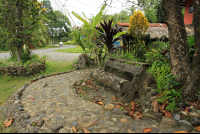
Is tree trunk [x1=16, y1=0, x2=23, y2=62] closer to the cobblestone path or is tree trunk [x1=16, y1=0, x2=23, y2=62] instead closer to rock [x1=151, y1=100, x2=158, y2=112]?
the cobblestone path

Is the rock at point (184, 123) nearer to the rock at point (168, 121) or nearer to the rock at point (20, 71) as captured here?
the rock at point (168, 121)

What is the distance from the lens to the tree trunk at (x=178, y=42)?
9.43 feet

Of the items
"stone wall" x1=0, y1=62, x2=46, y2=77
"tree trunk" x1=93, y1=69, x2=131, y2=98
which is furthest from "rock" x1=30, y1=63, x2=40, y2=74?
"tree trunk" x1=93, y1=69, x2=131, y2=98

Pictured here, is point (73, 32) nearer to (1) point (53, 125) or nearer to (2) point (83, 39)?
(2) point (83, 39)

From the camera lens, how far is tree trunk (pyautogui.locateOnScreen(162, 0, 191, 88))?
2.87 meters

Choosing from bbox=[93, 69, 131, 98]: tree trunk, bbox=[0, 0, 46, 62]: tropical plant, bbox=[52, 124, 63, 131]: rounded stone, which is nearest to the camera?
bbox=[52, 124, 63, 131]: rounded stone

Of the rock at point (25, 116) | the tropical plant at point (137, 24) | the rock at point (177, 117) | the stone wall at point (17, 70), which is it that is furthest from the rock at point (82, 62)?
the rock at point (177, 117)

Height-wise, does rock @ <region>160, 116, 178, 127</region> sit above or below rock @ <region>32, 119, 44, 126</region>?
below

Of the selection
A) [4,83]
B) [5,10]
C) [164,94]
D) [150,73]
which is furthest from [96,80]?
[5,10]

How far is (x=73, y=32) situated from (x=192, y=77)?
5.95 metres

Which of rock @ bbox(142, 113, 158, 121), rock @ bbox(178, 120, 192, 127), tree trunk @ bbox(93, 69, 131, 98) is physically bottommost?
rock @ bbox(142, 113, 158, 121)

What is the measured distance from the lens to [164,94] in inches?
111

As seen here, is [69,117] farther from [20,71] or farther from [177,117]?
[20,71]

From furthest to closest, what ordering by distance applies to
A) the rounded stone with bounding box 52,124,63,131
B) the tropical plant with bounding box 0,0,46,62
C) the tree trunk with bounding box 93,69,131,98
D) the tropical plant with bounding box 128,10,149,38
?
the tropical plant with bounding box 128,10,149,38
the tropical plant with bounding box 0,0,46,62
the tree trunk with bounding box 93,69,131,98
the rounded stone with bounding box 52,124,63,131
